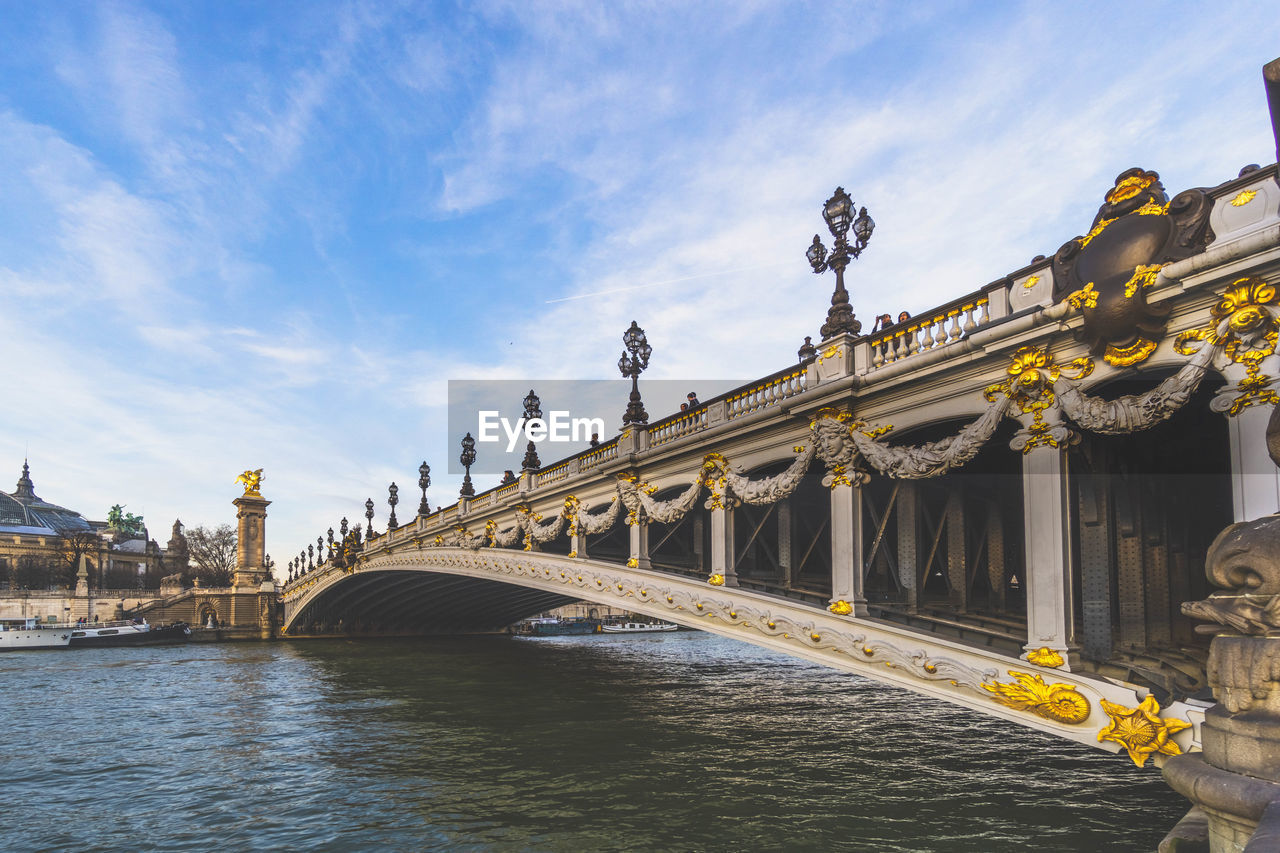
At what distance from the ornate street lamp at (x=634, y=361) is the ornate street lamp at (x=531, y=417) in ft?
21.2

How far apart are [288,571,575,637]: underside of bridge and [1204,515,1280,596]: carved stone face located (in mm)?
35957

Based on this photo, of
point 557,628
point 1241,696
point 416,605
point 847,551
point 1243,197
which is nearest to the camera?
point 1241,696

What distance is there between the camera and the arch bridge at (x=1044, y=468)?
8.93 metres

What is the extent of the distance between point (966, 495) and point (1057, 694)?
4.78 metres

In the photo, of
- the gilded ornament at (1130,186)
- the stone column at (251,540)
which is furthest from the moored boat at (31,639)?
the gilded ornament at (1130,186)

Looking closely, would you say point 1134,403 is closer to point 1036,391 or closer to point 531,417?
point 1036,391

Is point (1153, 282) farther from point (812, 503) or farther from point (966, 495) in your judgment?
point (812, 503)

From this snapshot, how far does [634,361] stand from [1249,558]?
15334 millimetres

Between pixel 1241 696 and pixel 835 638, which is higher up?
pixel 1241 696

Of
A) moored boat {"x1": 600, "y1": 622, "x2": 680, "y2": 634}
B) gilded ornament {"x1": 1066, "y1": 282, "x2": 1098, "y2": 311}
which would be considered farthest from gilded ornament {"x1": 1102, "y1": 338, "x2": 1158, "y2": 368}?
moored boat {"x1": 600, "y1": 622, "x2": 680, "y2": 634}

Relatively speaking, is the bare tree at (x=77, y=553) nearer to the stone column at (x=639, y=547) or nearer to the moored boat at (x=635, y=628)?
the moored boat at (x=635, y=628)

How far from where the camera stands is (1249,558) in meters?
5.63

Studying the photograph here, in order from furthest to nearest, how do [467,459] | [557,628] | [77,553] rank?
[77,553]
[557,628]
[467,459]

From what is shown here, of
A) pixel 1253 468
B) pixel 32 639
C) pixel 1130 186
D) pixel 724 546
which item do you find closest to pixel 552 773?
pixel 724 546
